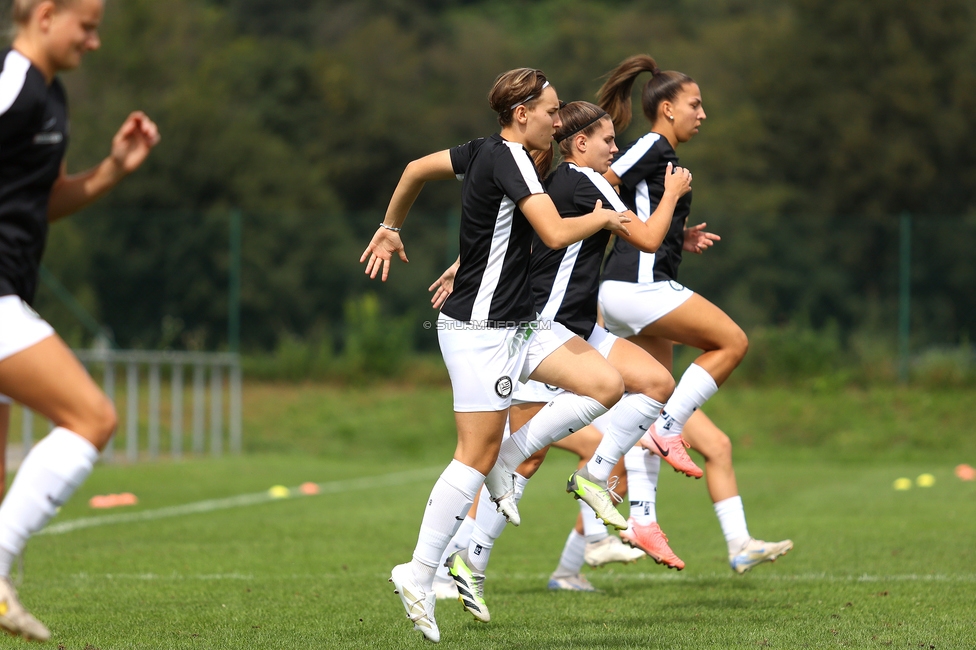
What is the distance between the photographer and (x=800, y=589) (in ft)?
20.8

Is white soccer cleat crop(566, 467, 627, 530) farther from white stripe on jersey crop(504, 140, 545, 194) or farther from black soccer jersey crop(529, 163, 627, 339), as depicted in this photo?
white stripe on jersey crop(504, 140, 545, 194)

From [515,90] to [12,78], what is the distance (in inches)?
76.6

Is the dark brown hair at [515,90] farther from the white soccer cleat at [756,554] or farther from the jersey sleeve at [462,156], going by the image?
the white soccer cleat at [756,554]

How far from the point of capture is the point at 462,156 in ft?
17.0

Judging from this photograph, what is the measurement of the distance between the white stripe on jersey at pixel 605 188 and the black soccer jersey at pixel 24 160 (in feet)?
7.50

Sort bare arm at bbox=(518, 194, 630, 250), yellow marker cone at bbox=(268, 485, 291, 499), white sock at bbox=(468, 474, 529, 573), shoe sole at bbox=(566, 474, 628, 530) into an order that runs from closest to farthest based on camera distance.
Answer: bare arm at bbox=(518, 194, 630, 250)
shoe sole at bbox=(566, 474, 628, 530)
white sock at bbox=(468, 474, 529, 573)
yellow marker cone at bbox=(268, 485, 291, 499)

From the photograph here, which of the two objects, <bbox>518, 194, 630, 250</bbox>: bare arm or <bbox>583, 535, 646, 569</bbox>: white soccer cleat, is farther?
<bbox>583, 535, 646, 569</bbox>: white soccer cleat

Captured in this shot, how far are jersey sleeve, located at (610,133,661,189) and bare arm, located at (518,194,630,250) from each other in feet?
4.16

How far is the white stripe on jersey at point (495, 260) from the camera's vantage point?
4891 mm

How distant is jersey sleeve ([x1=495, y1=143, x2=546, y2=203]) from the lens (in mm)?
4746

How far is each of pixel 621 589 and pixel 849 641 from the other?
1.96 meters

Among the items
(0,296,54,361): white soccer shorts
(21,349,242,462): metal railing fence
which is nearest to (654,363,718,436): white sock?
(0,296,54,361): white soccer shorts

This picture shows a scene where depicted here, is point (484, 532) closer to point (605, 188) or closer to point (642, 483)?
point (642, 483)

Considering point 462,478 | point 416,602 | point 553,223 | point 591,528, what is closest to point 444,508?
→ point 462,478
